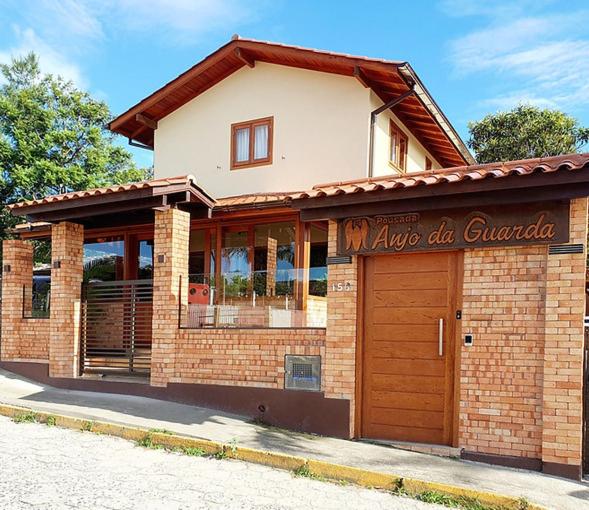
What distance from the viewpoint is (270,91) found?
486 inches

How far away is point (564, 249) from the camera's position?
20.8 ft

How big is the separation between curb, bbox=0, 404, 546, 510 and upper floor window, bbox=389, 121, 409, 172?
7.66m

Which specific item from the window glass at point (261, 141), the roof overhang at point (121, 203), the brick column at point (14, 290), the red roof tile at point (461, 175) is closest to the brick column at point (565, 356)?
the red roof tile at point (461, 175)

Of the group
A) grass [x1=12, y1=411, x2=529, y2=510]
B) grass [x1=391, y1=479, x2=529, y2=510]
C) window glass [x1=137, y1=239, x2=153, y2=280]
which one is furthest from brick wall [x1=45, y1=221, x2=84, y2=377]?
grass [x1=391, y1=479, x2=529, y2=510]

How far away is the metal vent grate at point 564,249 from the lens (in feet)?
20.5

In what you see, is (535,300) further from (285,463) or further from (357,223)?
(285,463)

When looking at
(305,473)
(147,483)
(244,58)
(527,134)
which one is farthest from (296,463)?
(527,134)

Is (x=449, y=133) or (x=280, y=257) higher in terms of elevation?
(x=449, y=133)

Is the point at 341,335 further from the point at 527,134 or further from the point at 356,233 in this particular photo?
the point at 527,134

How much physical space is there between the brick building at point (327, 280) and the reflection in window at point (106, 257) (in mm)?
54

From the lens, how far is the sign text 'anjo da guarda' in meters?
6.43

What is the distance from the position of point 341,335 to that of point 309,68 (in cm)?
651

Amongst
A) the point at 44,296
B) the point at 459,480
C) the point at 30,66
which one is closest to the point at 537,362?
the point at 459,480

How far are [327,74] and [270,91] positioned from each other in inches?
54.9
